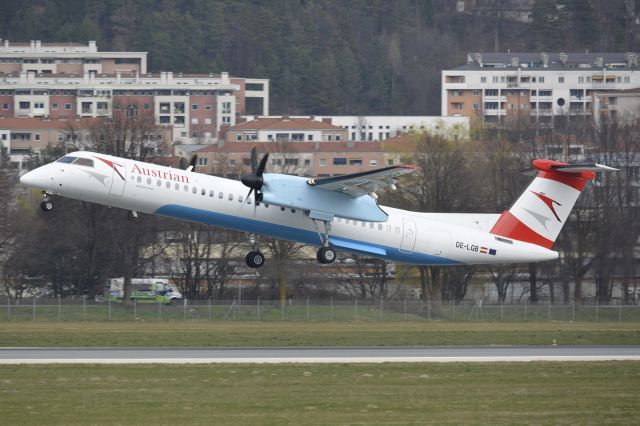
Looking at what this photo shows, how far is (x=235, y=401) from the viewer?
25422 mm

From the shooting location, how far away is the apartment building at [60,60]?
153 m

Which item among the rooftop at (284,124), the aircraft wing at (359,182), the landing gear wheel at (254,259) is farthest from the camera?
the rooftop at (284,124)

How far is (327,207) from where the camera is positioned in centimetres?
3894

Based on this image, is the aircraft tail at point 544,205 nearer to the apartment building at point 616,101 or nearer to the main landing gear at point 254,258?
the main landing gear at point 254,258

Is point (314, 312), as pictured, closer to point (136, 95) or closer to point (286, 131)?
point (286, 131)

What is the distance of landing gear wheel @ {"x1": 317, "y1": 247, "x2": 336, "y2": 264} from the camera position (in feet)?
129

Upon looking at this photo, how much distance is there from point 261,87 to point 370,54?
91.9ft

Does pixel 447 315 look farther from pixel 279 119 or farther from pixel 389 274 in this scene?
pixel 279 119

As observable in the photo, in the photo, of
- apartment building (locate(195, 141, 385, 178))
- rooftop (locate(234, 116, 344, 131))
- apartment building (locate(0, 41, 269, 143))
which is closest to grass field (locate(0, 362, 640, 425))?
apartment building (locate(195, 141, 385, 178))

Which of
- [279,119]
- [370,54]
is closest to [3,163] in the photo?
[279,119]

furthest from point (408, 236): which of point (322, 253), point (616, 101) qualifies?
point (616, 101)

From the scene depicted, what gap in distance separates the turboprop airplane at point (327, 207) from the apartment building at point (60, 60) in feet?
384

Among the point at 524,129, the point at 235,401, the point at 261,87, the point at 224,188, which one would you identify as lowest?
the point at 235,401

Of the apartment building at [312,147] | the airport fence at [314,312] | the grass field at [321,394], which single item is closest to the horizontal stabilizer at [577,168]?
the grass field at [321,394]
